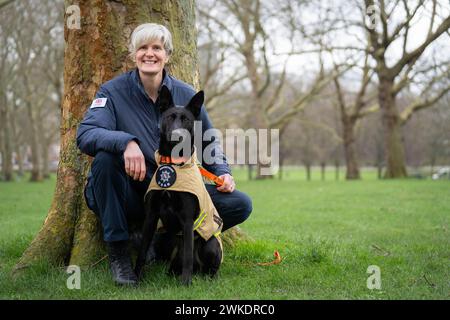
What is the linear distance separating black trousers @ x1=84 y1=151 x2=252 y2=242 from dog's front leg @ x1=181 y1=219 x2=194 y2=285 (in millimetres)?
597

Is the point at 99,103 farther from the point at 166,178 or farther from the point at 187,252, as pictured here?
the point at 187,252

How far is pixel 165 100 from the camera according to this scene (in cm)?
439

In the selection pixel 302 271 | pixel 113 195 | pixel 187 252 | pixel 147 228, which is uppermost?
pixel 113 195

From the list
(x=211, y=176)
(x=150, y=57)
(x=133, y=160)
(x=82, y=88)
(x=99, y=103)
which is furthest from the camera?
(x=82, y=88)

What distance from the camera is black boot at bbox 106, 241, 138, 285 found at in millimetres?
4402

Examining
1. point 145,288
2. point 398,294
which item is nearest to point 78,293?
point 145,288

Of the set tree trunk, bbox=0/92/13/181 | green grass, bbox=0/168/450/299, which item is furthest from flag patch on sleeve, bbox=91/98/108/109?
tree trunk, bbox=0/92/13/181

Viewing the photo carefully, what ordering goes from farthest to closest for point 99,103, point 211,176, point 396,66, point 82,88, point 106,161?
point 396,66
point 82,88
point 211,176
point 99,103
point 106,161

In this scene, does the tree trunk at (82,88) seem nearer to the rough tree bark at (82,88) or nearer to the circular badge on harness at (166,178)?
the rough tree bark at (82,88)

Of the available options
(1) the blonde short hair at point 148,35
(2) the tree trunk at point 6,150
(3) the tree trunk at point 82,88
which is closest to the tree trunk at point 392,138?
(3) the tree trunk at point 82,88

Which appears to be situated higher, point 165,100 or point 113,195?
point 165,100

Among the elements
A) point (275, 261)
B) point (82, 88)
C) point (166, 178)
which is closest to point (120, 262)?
point (166, 178)

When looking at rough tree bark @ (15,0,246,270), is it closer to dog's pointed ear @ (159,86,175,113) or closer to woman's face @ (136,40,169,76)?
woman's face @ (136,40,169,76)

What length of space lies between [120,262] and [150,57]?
6.39ft
